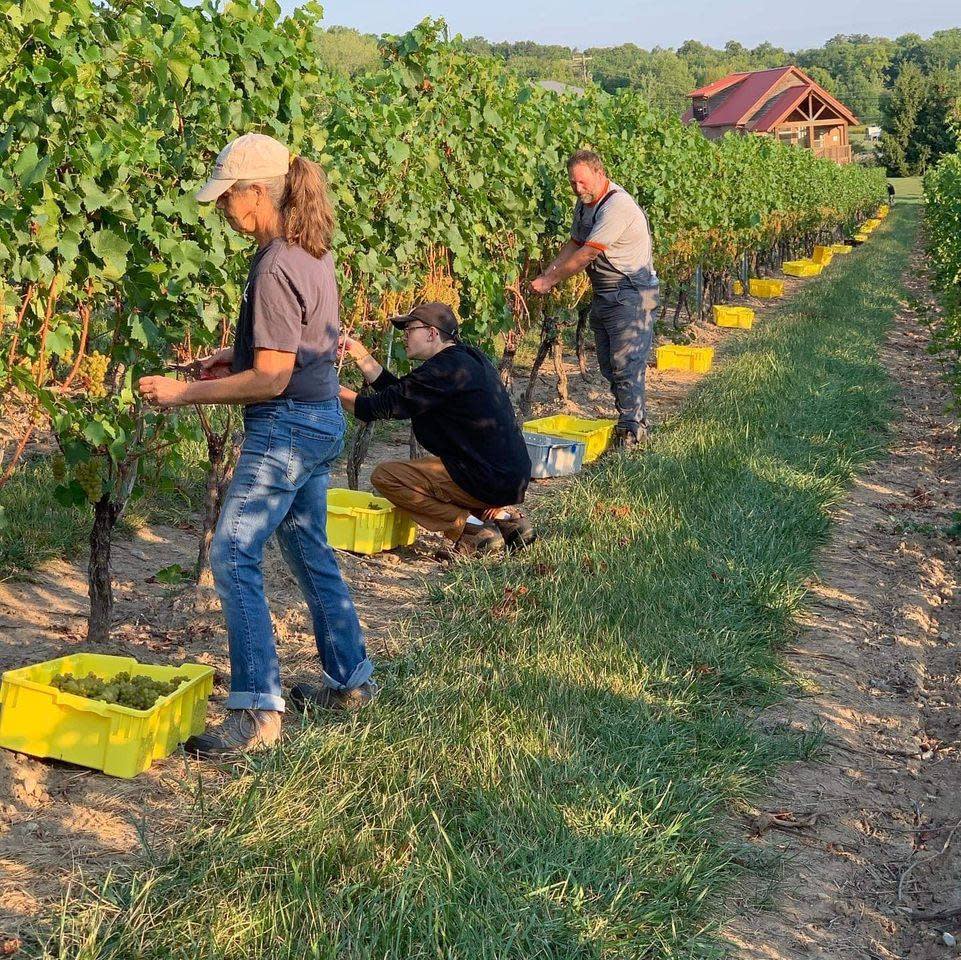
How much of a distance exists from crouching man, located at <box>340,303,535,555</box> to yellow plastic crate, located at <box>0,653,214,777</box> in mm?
1674

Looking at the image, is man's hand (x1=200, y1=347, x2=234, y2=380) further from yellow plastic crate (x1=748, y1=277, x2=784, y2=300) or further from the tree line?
yellow plastic crate (x1=748, y1=277, x2=784, y2=300)

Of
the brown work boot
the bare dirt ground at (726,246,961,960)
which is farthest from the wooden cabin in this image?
the bare dirt ground at (726,246,961,960)

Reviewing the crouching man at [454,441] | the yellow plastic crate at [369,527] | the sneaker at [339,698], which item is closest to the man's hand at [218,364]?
the sneaker at [339,698]

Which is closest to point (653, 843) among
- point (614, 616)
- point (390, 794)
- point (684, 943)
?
point (684, 943)

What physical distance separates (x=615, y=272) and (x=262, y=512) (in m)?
4.63

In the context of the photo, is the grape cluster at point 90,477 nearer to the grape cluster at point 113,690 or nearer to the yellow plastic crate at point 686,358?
the grape cluster at point 113,690

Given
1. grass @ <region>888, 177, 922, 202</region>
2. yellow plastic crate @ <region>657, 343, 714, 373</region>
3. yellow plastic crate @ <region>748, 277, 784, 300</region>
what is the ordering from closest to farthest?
yellow plastic crate @ <region>657, 343, 714, 373</region> → yellow plastic crate @ <region>748, 277, 784, 300</region> → grass @ <region>888, 177, 922, 202</region>

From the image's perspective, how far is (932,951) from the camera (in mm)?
2994

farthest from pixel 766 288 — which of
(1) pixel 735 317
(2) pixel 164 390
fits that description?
(2) pixel 164 390

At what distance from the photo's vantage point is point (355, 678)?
3.86 metres

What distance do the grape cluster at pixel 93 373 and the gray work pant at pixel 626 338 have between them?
4276 mm

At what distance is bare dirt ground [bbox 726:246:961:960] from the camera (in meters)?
3.05

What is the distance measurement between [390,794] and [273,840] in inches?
15.4

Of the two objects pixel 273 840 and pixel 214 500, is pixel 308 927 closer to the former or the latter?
pixel 273 840
